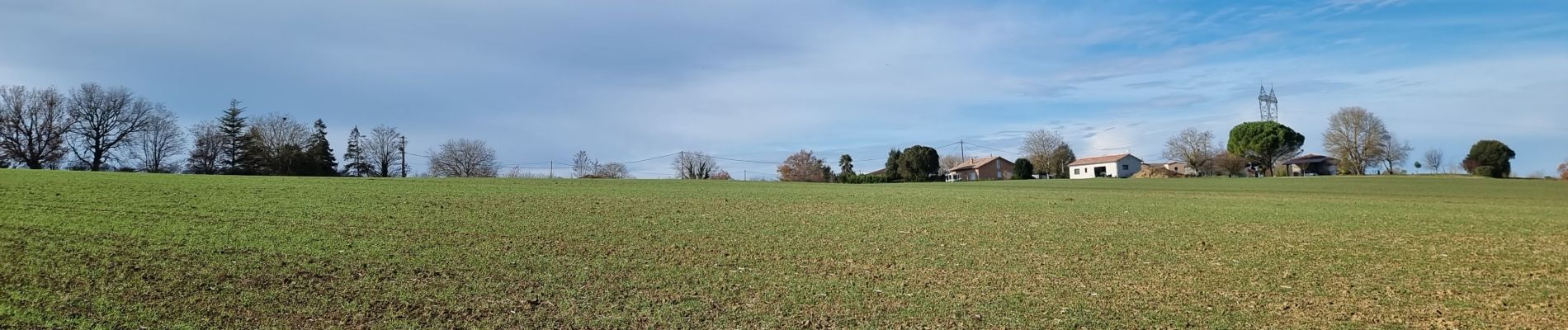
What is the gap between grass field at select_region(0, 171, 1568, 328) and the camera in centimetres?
746

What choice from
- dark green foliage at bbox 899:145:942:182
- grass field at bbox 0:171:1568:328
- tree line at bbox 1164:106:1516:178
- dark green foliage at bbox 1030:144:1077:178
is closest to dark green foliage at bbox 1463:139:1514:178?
tree line at bbox 1164:106:1516:178

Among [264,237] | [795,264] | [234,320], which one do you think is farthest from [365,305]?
[795,264]

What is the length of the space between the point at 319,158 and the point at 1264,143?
299 feet

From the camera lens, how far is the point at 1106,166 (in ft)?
325

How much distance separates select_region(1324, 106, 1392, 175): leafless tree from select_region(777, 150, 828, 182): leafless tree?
54.7 m

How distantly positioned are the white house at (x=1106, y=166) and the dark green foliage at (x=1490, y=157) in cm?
3159

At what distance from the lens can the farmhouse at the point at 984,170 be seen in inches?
4441

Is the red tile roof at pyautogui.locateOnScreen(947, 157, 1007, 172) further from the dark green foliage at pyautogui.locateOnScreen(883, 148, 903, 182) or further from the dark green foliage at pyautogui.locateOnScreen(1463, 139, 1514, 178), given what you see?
the dark green foliage at pyautogui.locateOnScreen(1463, 139, 1514, 178)

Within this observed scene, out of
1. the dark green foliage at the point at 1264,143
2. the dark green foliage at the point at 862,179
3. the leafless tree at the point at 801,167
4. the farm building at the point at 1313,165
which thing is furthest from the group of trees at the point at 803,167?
the farm building at the point at 1313,165

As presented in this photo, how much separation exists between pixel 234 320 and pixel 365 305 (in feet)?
3.42

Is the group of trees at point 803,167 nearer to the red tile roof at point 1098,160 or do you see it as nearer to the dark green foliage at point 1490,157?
the red tile roof at point 1098,160

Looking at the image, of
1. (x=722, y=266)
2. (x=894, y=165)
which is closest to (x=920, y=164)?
(x=894, y=165)

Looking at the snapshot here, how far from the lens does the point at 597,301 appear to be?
26.3 feet

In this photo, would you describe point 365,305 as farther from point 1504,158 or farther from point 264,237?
point 1504,158
